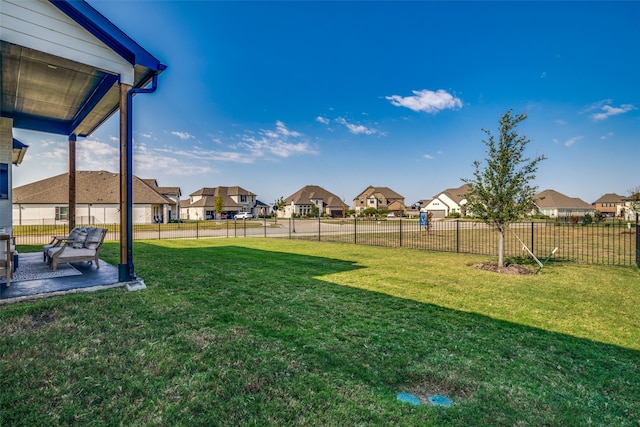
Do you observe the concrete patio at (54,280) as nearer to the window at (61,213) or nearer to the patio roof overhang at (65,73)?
the patio roof overhang at (65,73)

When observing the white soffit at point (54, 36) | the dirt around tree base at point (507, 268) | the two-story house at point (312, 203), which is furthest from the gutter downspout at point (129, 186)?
the two-story house at point (312, 203)

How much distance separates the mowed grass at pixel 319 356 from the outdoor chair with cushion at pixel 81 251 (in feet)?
7.22

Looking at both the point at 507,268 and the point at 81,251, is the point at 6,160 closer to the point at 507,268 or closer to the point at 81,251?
the point at 81,251

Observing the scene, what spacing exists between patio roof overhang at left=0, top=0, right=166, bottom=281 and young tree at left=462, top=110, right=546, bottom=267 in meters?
8.83

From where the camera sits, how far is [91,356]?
311 centimetres

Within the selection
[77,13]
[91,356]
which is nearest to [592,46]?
[77,13]

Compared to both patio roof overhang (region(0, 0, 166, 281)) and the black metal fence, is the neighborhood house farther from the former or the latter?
patio roof overhang (region(0, 0, 166, 281))

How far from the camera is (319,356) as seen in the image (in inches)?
127

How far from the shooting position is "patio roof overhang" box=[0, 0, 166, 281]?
493 centimetres

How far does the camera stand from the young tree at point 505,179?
8742 mm

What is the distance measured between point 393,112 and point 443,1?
598 inches

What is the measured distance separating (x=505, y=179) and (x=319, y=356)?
8.23 m

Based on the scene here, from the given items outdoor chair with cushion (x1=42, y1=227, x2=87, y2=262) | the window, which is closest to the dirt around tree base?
outdoor chair with cushion (x1=42, y1=227, x2=87, y2=262)

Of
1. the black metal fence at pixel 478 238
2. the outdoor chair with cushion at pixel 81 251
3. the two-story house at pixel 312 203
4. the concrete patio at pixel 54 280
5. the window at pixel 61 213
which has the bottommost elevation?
the black metal fence at pixel 478 238
